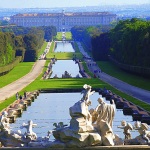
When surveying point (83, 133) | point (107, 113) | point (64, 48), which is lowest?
point (64, 48)

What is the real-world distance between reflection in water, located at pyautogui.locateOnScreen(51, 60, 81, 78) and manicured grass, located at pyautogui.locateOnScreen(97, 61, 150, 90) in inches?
124

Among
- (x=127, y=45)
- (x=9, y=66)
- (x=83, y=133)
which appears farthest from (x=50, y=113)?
(x=9, y=66)

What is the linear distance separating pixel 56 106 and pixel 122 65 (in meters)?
32.1

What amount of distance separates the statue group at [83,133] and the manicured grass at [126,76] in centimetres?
3016

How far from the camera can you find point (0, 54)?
79188mm

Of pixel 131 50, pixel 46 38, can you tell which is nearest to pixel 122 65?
pixel 131 50

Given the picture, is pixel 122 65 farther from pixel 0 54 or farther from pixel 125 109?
pixel 125 109

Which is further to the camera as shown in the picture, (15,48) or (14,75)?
(15,48)

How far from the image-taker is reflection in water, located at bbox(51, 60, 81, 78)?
75.5 meters

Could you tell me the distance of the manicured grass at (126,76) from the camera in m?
53.5

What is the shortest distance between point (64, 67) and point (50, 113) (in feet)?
154

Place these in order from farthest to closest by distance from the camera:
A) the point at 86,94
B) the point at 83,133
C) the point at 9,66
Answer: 1. the point at 9,66
2. the point at 86,94
3. the point at 83,133

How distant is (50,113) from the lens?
120 feet

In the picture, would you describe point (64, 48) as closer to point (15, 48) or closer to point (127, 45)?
point (15, 48)
